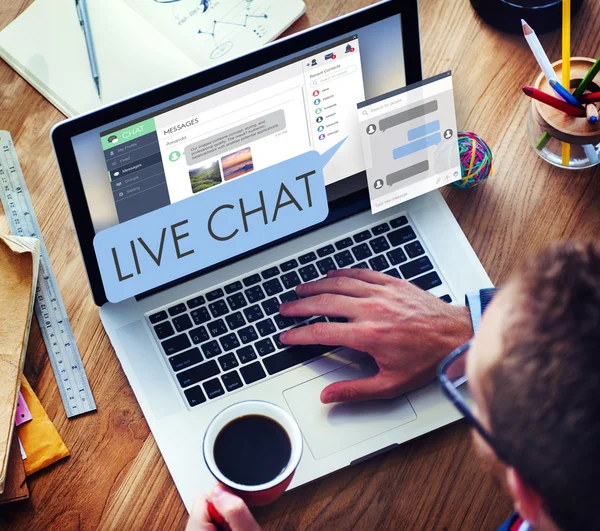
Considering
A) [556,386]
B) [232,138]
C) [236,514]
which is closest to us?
[556,386]

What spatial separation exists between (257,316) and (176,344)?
108 mm

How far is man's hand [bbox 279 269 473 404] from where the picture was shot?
0.92 meters

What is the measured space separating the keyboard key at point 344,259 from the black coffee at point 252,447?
9.9 inches

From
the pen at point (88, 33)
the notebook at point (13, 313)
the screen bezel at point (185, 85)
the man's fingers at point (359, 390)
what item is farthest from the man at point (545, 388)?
the pen at point (88, 33)

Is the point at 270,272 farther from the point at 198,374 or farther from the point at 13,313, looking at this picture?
the point at 13,313

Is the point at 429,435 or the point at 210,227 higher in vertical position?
the point at 210,227

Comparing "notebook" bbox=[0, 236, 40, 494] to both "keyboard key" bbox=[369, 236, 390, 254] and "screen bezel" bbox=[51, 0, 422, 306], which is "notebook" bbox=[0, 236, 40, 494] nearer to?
"screen bezel" bbox=[51, 0, 422, 306]

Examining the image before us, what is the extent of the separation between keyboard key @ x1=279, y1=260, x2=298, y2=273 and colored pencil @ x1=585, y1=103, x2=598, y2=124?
0.41 meters

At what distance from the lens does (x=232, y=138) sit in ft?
2.94

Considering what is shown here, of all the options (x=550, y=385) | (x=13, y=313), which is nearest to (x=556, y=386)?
(x=550, y=385)

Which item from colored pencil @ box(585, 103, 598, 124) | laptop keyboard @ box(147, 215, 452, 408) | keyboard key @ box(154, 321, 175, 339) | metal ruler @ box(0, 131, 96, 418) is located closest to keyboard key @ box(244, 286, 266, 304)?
laptop keyboard @ box(147, 215, 452, 408)

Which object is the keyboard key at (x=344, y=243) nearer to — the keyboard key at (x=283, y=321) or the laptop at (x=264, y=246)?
the laptop at (x=264, y=246)

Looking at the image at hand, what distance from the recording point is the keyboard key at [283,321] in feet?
3.11

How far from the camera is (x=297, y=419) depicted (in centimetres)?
91
